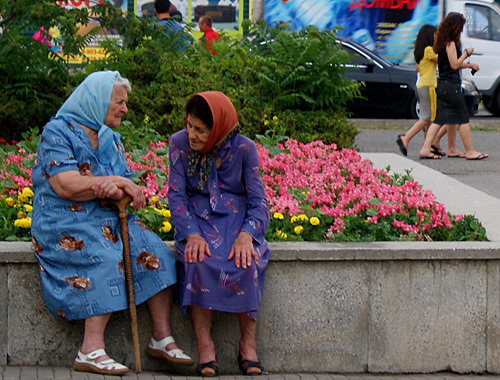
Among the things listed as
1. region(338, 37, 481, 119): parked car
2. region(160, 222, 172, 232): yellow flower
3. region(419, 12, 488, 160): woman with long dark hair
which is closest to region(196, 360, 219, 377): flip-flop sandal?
region(160, 222, 172, 232): yellow flower

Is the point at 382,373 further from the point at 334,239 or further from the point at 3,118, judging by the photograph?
the point at 3,118

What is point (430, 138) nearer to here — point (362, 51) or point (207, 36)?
point (207, 36)

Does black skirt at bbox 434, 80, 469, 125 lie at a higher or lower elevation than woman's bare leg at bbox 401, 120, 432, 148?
higher

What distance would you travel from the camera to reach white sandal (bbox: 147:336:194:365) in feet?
14.4

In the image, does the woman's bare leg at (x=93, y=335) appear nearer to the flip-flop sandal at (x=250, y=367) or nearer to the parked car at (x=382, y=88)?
the flip-flop sandal at (x=250, y=367)

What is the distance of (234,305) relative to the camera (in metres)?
4.32

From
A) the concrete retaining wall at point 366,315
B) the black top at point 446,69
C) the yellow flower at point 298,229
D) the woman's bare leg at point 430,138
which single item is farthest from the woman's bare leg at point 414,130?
the concrete retaining wall at point 366,315

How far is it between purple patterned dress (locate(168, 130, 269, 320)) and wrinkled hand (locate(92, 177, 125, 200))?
34cm

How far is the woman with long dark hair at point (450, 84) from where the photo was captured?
33.7 feet

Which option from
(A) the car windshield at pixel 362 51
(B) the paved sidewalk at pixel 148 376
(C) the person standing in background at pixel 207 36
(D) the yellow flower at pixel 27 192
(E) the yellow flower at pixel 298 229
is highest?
(C) the person standing in background at pixel 207 36

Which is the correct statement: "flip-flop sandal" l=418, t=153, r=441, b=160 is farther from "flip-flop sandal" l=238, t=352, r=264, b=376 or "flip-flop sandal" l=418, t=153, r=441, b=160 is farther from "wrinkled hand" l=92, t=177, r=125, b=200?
"wrinkled hand" l=92, t=177, r=125, b=200

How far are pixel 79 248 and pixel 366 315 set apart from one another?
150 cm

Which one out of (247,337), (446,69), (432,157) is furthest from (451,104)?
(247,337)

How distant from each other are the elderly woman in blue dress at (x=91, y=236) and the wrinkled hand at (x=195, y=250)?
0.47ft
